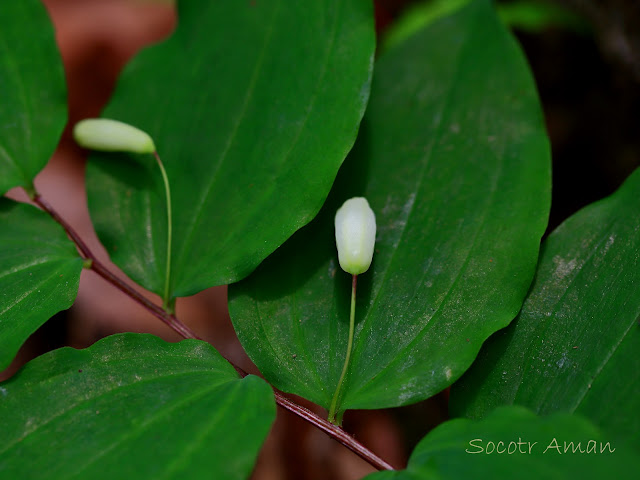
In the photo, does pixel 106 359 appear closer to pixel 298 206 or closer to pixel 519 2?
pixel 298 206

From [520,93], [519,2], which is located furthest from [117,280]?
[519,2]

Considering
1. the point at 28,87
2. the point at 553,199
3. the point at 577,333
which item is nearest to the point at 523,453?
the point at 577,333

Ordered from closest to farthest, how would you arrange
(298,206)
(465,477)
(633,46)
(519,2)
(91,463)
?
(465,477) < (91,463) < (298,206) < (633,46) < (519,2)

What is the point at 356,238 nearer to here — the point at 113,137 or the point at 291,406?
the point at 291,406

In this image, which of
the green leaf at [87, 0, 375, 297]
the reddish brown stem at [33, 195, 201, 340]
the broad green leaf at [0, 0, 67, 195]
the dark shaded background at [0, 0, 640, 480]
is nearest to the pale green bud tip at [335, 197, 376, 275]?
the green leaf at [87, 0, 375, 297]

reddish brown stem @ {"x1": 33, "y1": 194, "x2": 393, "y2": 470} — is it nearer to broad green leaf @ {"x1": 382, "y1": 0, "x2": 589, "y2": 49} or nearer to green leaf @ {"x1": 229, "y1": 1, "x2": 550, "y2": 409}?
green leaf @ {"x1": 229, "y1": 1, "x2": 550, "y2": 409}
